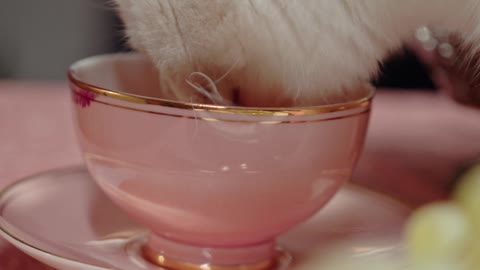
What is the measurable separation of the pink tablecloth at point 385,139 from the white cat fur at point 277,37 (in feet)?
0.55

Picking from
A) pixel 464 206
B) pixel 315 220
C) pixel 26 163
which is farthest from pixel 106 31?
pixel 464 206

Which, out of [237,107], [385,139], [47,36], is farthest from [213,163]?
[47,36]

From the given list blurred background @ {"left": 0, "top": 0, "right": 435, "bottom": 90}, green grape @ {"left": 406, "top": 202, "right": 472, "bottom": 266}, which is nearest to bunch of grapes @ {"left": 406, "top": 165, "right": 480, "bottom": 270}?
green grape @ {"left": 406, "top": 202, "right": 472, "bottom": 266}

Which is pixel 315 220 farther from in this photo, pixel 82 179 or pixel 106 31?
pixel 106 31

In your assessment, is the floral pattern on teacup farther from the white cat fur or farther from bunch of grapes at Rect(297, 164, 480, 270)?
bunch of grapes at Rect(297, 164, 480, 270)

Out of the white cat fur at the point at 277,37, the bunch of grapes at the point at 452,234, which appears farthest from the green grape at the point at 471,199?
the white cat fur at the point at 277,37

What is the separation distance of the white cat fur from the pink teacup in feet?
0.05

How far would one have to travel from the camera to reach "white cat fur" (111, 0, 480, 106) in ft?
1.04

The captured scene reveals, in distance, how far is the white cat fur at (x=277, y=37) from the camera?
0.32 metres

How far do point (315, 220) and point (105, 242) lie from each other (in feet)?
0.47

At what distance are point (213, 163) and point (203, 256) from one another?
75 mm

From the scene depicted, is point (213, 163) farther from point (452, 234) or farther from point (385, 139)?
point (385, 139)

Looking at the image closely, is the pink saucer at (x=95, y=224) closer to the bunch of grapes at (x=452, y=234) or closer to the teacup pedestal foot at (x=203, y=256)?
the teacup pedestal foot at (x=203, y=256)

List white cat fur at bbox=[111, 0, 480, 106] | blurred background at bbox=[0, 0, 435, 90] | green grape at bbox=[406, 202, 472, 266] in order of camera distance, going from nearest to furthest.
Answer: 1. green grape at bbox=[406, 202, 472, 266]
2. white cat fur at bbox=[111, 0, 480, 106]
3. blurred background at bbox=[0, 0, 435, 90]
